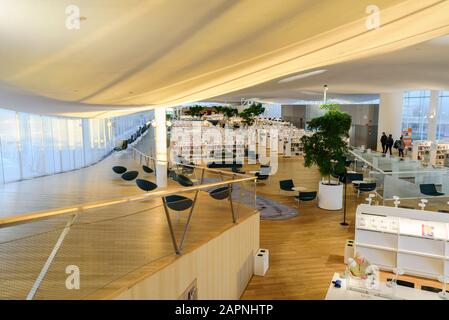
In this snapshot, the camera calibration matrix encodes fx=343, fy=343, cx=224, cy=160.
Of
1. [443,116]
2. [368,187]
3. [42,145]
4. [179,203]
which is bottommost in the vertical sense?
[368,187]

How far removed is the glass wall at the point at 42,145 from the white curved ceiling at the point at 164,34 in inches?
197

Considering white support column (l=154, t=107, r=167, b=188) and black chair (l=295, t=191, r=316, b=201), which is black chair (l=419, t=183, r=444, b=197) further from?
white support column (l=154, t=107, r=167, b=188)

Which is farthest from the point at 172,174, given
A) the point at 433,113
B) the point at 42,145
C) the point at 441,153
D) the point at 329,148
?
the point at 433,113

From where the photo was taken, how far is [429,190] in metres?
8.41

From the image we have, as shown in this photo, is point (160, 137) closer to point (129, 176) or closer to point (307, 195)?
point (129, 176)

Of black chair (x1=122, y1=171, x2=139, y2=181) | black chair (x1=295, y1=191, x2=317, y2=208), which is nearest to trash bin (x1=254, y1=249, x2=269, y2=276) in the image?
black chair (x1=295, y1=191, x2=317, y2=208)

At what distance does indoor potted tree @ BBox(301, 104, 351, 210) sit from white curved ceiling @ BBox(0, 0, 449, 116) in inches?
108

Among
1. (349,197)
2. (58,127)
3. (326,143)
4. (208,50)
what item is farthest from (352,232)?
(58,127)

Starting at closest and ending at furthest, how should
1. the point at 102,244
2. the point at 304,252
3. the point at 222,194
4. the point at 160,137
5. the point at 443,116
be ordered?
the point at 102,244 → the point at 222,194 → the point at 304,252 → the point at 160,137 → the point at 443,116

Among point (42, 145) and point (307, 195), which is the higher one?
point (42, 145)

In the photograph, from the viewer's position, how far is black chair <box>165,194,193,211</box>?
3.82m

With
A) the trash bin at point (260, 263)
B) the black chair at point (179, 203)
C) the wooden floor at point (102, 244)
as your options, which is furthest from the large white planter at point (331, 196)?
the black chair at point (179, 203)

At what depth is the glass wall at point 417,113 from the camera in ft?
72.5

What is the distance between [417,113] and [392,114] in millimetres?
5459
